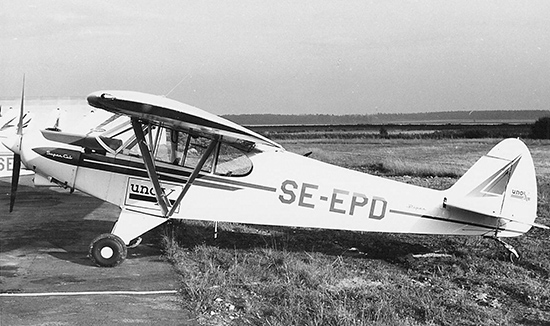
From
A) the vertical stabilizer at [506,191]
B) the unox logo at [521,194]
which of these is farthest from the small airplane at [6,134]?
the unox logo at [521,194]

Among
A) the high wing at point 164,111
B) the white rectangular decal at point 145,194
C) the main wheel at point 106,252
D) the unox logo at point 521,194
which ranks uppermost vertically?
the high wing at point 164,111

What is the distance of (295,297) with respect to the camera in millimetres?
5926

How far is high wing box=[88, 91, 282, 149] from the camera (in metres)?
6.17

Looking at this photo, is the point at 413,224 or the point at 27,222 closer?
the point at 413,224

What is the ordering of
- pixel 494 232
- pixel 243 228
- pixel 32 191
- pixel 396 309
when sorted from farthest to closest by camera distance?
pixel 32 191
pixel 243 228
pixel 494 232
pixel 396 309

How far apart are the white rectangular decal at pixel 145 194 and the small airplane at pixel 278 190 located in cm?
1

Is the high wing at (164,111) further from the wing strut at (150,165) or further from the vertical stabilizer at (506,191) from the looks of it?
the vertical stabilizer at (506,191)

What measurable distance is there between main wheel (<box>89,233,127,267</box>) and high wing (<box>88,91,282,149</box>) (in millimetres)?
1826

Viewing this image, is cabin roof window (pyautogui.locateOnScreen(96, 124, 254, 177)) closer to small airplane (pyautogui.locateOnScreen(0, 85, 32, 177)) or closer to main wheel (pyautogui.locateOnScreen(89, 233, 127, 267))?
main wheel (pyautogui.locateOnScreen(89, 233, 127, 267))

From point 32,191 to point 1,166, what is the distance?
202 centimetres

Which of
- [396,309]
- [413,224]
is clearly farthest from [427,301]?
[413,224]

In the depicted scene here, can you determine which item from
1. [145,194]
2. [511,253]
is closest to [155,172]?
[145,194]

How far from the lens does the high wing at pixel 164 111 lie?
20.2 feet

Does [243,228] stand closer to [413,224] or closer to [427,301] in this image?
[413,224]
